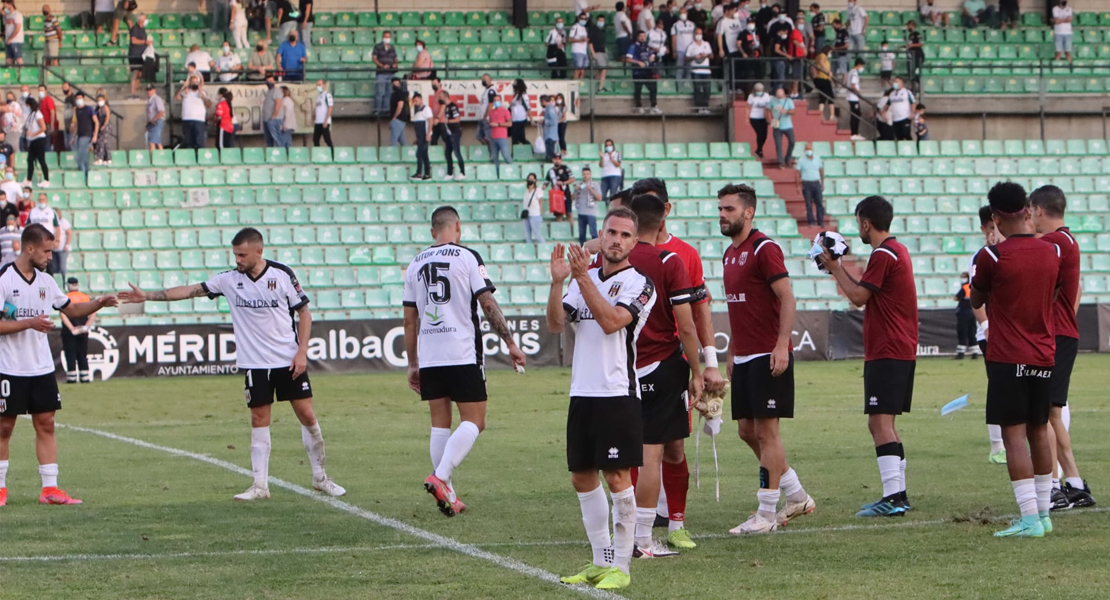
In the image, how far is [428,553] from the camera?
8812 millimetres

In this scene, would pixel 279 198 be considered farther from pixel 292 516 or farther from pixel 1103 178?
pixel 292 516

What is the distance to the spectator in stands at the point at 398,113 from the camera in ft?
105

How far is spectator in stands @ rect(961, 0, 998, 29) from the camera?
40.2 m

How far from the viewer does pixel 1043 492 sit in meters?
9.27

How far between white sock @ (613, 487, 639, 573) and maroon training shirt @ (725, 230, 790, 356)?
6.79 ft

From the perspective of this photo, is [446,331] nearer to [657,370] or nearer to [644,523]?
[657,370]

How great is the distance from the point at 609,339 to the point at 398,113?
82.7 ft

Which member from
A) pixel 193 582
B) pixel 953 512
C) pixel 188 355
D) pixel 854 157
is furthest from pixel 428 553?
pixel 854 157

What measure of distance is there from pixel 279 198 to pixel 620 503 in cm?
2426

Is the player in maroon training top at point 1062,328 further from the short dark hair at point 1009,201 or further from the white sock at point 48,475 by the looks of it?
the white sock at point 48,475

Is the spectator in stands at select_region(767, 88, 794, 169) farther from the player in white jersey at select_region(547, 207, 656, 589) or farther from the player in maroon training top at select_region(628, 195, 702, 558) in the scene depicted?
the player in white jersey at select_region(547, 207, 656, 589)

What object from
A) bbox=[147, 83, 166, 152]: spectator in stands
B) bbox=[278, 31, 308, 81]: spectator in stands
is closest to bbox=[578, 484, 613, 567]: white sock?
bbox=[147, 83, 166, 152]: spectator in stands

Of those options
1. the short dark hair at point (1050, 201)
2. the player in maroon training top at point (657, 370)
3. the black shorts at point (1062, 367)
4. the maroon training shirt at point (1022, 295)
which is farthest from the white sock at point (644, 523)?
the short dark hair at point (1050, 201)

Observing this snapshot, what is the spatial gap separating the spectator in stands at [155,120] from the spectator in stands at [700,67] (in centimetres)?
1200
